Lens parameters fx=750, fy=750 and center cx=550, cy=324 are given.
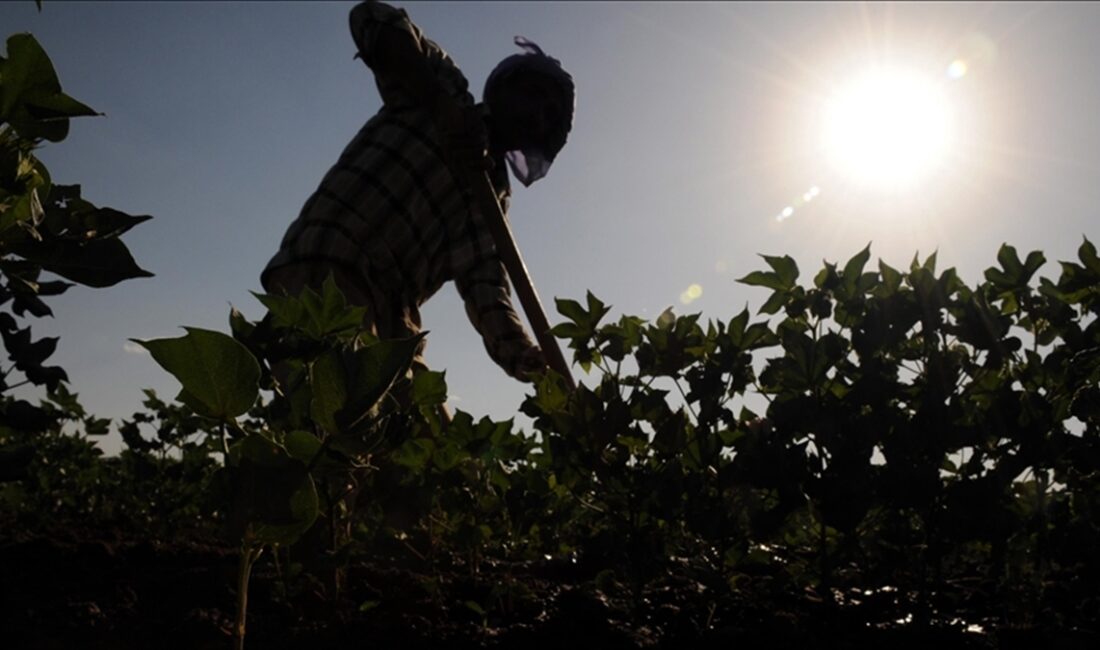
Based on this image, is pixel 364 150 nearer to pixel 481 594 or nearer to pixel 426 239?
pixel 426 239

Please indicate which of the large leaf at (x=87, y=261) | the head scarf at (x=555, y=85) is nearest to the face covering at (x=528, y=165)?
the head scarf at (x=555, y=85)

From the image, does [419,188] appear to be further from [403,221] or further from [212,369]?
[212,369]

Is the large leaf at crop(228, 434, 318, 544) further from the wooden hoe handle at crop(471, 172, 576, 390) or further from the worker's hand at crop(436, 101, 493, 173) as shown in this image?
the worker's hand at crop(436, 101, 493, 173)

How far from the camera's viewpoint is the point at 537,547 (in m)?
2.90

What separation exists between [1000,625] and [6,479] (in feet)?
7.05

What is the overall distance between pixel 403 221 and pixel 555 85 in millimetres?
1294

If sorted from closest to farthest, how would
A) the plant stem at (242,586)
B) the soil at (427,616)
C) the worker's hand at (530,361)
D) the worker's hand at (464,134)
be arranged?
the plant stem at (242,586) → the soil at (427,616) → the worker's hand at (464,134) → the worker's hand at (530,361)

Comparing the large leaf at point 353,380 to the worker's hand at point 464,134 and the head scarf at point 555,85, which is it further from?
the head scarf at point 555,85

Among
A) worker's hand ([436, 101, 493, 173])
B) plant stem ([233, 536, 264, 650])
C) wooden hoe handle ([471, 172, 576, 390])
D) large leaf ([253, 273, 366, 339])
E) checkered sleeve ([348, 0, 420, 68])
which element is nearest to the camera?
plant stem ([233, 536, 264, 650])

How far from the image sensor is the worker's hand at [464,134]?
12.6 ft

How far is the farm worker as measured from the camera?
3.79 metres

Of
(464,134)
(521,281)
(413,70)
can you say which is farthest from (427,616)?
(413,70)

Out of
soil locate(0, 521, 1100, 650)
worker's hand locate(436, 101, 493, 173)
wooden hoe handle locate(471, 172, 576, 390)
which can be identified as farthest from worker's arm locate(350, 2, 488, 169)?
soil locate(0, 521, 1100, 650)

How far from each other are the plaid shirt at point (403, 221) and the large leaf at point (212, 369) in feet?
9.80
